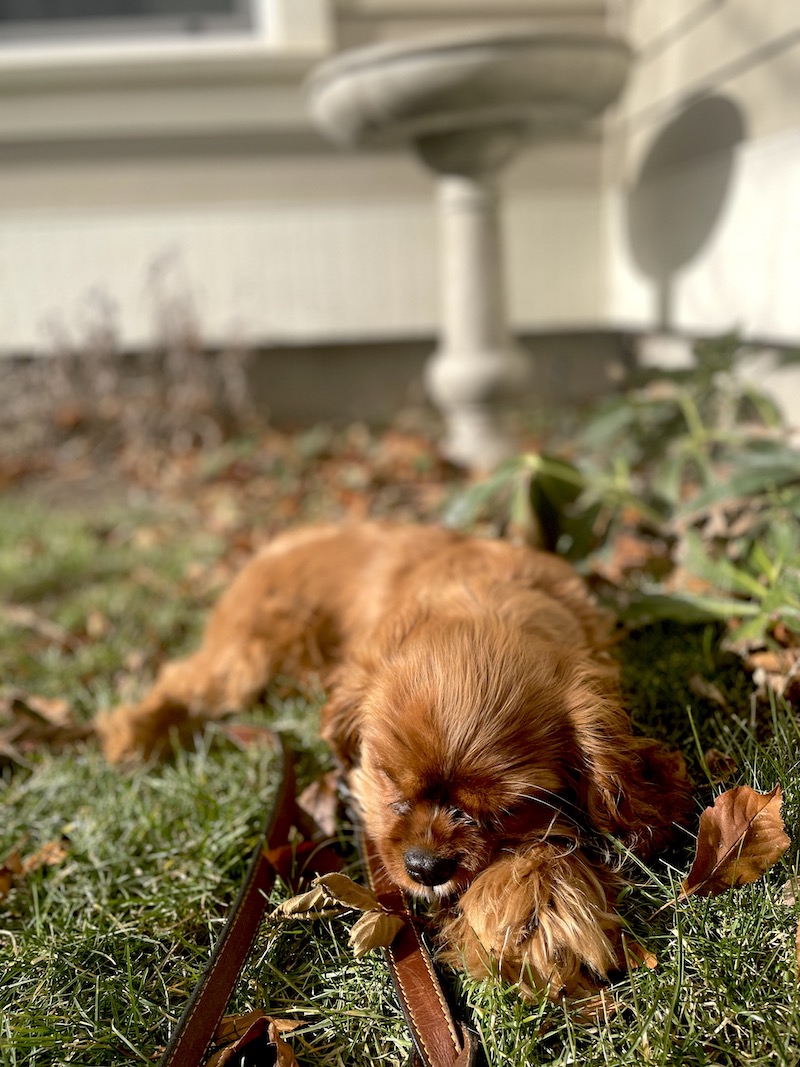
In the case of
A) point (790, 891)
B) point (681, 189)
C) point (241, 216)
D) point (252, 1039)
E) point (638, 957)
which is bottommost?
point (252, 1039)

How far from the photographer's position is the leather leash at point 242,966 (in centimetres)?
139

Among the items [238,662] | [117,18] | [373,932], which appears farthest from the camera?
[117,18]

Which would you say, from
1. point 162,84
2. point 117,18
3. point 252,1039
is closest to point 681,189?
point 162,84

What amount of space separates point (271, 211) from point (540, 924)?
550 cm

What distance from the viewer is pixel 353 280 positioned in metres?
6.07

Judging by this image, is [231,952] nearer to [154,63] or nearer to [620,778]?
[620,778]

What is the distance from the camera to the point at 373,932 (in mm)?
1573

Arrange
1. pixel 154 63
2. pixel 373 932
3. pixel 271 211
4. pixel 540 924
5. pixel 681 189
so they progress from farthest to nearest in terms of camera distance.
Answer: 1. pixel 271 211
2. pixel 154 63
3. pixel 681 189
4. pixel 373 932
5. pixel 540 924

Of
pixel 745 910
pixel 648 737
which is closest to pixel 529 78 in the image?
pixel 648 737

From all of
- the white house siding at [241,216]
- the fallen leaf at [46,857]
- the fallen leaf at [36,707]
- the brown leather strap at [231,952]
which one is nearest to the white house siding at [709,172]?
the white house siding at [241,216]

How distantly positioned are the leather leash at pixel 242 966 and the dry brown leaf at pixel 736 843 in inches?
18.7

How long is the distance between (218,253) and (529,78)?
2.87 metres

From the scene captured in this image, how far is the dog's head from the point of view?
1.47 meters

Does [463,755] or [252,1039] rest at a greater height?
[463,755]
